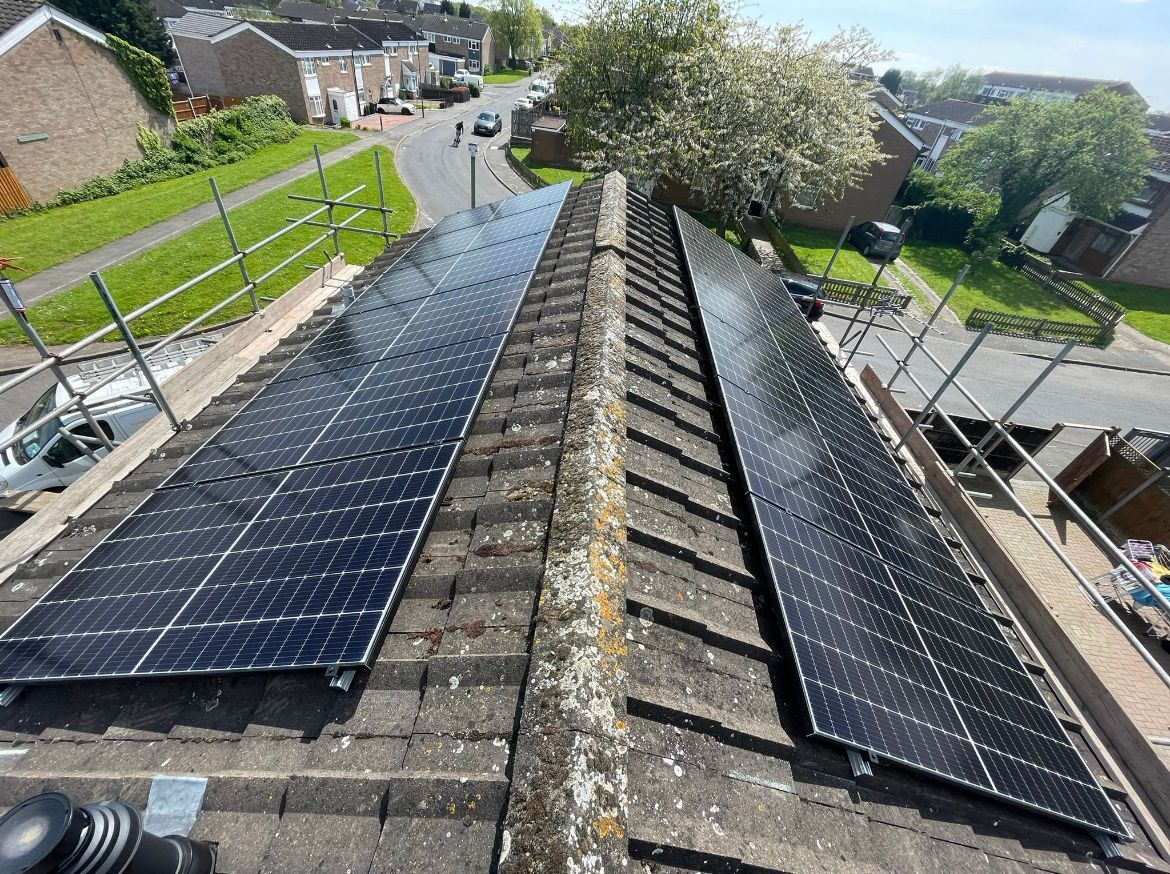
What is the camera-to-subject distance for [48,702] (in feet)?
12.7

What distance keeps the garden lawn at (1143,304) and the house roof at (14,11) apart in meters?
69.2

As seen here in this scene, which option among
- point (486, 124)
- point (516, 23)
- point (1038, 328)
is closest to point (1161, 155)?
point (1038, 328)

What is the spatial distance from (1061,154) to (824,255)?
78.9 ft

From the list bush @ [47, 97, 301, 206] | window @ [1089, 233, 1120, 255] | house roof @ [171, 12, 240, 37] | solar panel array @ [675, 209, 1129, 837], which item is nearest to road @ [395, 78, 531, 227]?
bush @ [47, 97, 301, 206]

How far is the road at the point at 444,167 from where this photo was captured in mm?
32969

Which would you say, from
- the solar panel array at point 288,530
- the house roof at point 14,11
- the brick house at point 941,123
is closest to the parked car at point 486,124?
the house roof at point 14,11

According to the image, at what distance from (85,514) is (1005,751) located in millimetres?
10328

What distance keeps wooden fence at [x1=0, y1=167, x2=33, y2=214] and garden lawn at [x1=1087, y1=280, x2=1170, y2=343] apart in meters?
68.3

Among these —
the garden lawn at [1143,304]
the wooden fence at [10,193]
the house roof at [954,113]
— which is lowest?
the wooden fence at [10,193]

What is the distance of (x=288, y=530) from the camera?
438 centimetres

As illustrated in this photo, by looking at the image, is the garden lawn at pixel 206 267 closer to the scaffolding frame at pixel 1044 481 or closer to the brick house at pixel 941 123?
the scaffolding frame at pixel 1044 481

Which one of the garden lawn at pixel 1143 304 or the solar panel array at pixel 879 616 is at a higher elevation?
the solar panel array at pixel 879 616

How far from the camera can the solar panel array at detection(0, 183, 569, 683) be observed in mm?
3613

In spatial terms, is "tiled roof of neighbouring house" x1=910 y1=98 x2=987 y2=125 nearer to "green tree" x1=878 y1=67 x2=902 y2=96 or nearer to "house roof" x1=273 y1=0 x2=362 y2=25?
"green tree" x1=878 y1=67 x2=902 y2=96
